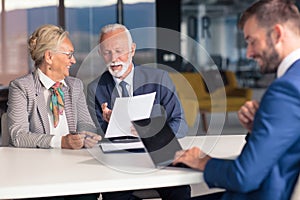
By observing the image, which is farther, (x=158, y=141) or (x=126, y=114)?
(x=126, y=114)

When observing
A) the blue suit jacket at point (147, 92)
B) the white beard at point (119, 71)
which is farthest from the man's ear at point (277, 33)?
the white beard at point (119, 71)

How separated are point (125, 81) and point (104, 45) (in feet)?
0.75

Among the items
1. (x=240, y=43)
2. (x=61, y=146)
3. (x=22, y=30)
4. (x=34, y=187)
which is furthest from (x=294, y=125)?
(x=240, y=43)

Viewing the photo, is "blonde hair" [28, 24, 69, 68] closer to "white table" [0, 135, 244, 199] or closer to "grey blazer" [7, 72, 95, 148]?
"grey blazer" [7, 72, 95, 148]

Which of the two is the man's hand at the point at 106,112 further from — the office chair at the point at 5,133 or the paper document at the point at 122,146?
the office chair at the point at 5,133

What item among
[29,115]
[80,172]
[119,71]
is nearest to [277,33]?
[80,172]

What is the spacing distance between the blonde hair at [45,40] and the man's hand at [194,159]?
3.67ft

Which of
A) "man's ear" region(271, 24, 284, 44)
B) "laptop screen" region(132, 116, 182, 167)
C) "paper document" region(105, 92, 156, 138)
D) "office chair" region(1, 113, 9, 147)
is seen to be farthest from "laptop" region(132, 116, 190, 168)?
"office chair" region(1, 113, 9, 147)

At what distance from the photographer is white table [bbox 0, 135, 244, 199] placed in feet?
6.32

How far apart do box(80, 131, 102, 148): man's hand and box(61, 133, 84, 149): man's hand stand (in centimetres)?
3

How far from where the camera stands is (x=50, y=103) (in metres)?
2.89

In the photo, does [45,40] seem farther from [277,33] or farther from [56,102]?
[277,33]

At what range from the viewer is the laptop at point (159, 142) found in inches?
85.4

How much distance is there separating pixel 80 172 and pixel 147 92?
1004 millimetres
